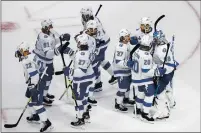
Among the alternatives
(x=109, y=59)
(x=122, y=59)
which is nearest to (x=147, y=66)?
(x=122, y=59)

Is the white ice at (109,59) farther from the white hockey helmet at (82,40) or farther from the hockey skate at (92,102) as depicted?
the white hockey helmet at (82,40)

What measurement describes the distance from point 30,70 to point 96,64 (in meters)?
1.11

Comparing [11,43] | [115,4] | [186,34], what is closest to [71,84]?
[11,43]

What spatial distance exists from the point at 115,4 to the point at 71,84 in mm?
3473

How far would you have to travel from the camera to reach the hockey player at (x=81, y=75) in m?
5.63

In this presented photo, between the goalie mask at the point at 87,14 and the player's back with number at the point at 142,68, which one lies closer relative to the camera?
the player's back with number at the point at 142,68

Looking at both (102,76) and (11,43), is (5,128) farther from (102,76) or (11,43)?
(11,43)

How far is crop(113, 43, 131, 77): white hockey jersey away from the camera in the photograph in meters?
5.94

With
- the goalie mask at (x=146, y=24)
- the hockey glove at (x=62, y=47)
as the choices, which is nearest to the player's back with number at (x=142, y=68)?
the goalie mask at (x=146, y=24)

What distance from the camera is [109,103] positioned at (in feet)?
21.3

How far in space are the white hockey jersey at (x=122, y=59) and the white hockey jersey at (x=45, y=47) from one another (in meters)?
0.71

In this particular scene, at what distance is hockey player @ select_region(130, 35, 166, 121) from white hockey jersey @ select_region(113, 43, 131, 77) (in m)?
0.14

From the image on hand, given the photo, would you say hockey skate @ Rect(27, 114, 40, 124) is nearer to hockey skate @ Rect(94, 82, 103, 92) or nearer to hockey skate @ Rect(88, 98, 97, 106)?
hockey skate @ Rect(88, 98, 97, 106)

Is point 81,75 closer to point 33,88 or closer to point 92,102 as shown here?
point 33,88
